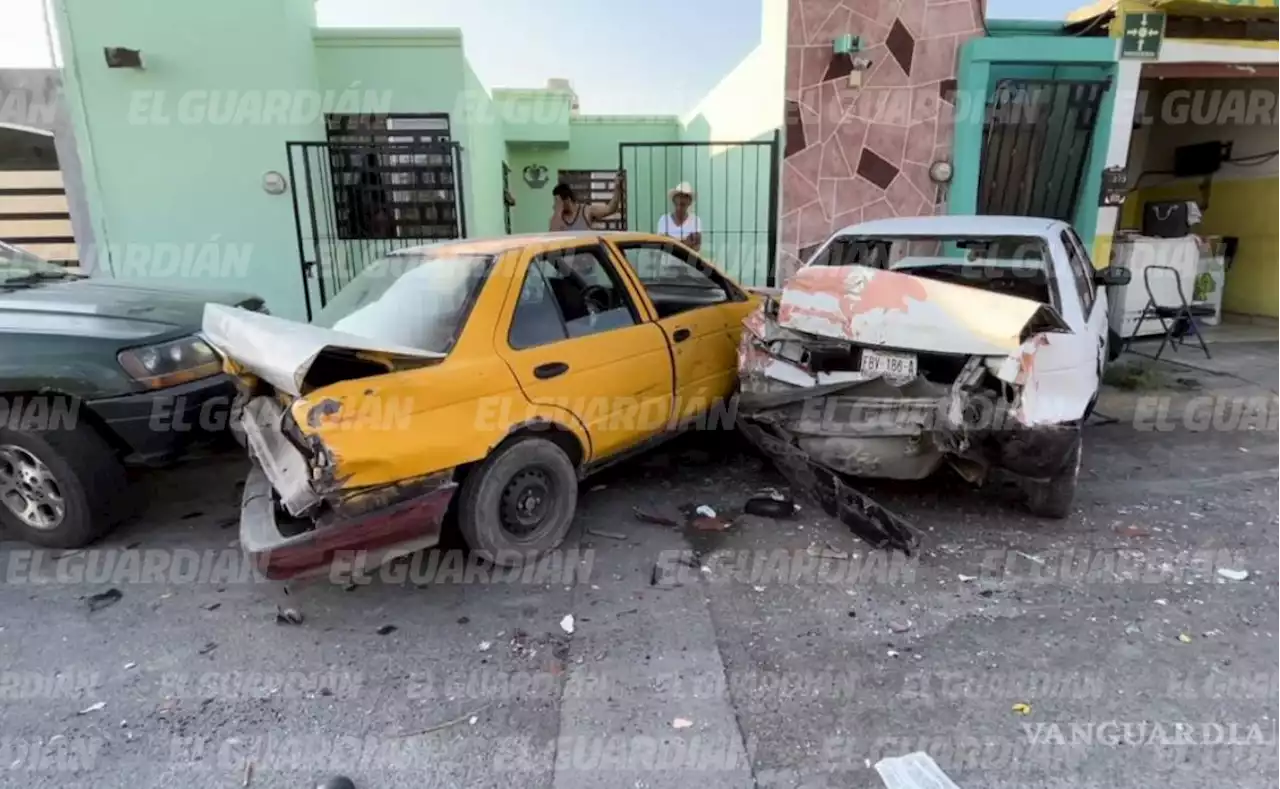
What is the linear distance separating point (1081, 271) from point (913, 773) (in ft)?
11.8

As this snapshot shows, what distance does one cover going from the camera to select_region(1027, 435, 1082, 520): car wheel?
3564mm

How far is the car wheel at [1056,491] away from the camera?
11.7ft

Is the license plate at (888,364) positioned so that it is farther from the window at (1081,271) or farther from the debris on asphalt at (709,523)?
the window at (1081,271)

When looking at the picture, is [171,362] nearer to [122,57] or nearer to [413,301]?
[413,301]

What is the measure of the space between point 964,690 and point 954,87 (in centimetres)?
680

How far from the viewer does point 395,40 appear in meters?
7.46

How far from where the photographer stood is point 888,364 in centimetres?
366

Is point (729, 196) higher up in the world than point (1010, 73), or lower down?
lower down

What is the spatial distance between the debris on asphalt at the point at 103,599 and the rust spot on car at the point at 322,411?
65.2 inches

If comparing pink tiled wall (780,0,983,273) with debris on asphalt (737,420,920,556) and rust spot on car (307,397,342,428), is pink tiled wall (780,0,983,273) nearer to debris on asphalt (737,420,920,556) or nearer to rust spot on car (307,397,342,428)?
debris on asphalt (737,420,920,556)

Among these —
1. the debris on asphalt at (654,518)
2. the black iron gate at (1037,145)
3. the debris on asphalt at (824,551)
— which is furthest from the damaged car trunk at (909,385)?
the black iron gate at (1037,145)

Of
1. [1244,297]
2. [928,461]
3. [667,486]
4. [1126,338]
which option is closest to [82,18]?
[667,486]

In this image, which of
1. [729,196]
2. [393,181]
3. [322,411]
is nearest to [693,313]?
[322,411]

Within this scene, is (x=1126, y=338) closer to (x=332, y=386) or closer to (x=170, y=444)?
(x=332, y=386)
